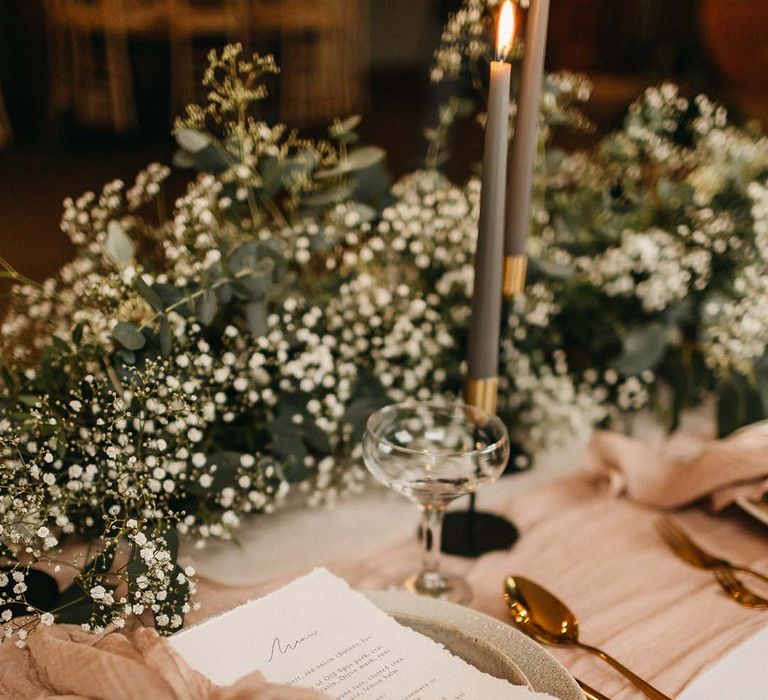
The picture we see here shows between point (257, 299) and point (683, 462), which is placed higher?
point (257, 299)

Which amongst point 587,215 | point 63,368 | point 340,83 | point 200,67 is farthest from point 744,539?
point 340,83

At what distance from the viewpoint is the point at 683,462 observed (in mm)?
1235

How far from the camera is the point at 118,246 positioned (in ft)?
3.48

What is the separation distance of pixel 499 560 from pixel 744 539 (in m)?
0.33

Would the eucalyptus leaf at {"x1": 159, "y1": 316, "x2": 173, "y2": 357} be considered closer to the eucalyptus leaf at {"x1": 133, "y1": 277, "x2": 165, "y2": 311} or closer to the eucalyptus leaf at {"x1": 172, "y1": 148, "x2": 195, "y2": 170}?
the eucalyptus leaf at {"x1": 133, "y1": 277, "x2": 165, "y2": 311}

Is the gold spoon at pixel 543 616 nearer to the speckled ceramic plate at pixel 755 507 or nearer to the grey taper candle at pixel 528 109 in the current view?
the speckled ceramic plate at pixel 755 507

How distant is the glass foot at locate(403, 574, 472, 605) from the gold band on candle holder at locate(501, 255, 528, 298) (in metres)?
0.37

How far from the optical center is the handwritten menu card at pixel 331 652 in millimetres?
734

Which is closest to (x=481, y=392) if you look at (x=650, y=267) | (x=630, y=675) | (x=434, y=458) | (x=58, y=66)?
(x=434, y=458)

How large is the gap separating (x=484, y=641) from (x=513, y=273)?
0.48 meters

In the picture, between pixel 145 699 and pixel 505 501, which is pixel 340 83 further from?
pixel 145 699

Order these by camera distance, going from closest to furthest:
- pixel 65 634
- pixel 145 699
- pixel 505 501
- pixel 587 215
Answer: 1. pixel 145 699
2. pixel 65 634
3. pixel 505 501
4. pixel 587 215

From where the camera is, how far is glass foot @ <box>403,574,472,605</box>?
3.24 ft

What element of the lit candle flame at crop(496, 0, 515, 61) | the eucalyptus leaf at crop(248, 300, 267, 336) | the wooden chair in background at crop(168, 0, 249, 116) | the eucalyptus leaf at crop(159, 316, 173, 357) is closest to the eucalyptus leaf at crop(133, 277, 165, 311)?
the eucalyptus leaf at crop(159, 316, 173, 357)
